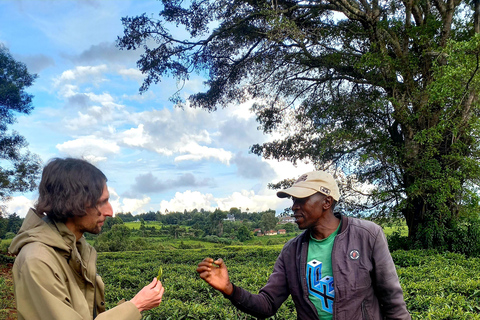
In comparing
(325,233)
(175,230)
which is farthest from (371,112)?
(175,230)

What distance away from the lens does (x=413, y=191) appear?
10953mm

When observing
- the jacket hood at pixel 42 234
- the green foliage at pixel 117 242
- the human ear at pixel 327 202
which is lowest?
the green foliage at pixel 117 242

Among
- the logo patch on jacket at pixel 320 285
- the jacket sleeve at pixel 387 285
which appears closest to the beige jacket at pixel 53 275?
the logo patch on jacket at pixel 320 285

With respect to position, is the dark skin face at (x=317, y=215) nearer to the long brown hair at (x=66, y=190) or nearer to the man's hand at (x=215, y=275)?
the man's hand at (x=215, y=275)

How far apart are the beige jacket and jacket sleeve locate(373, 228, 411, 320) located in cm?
138

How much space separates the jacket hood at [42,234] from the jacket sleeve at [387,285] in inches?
66.8

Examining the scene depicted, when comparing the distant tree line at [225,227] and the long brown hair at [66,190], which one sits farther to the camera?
the distant tree line at [225,227]

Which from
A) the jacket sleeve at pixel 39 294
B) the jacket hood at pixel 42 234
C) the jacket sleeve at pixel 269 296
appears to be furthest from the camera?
the jacket sleeve at pixel 269 296

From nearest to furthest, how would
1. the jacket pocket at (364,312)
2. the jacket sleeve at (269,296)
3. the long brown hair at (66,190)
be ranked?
the long brown hair at (66,190) < the jacket pocket at (364,312) < the jacket sleeve at (269,296)

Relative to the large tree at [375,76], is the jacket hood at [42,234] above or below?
below

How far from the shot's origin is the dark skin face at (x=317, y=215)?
2473mm

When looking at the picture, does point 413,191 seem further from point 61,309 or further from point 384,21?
point 61,309

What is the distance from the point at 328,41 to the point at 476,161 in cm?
594

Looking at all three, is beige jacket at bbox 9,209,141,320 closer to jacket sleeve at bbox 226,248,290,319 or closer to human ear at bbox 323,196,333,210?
jacket sleeve at bbox 226,248,290,319
